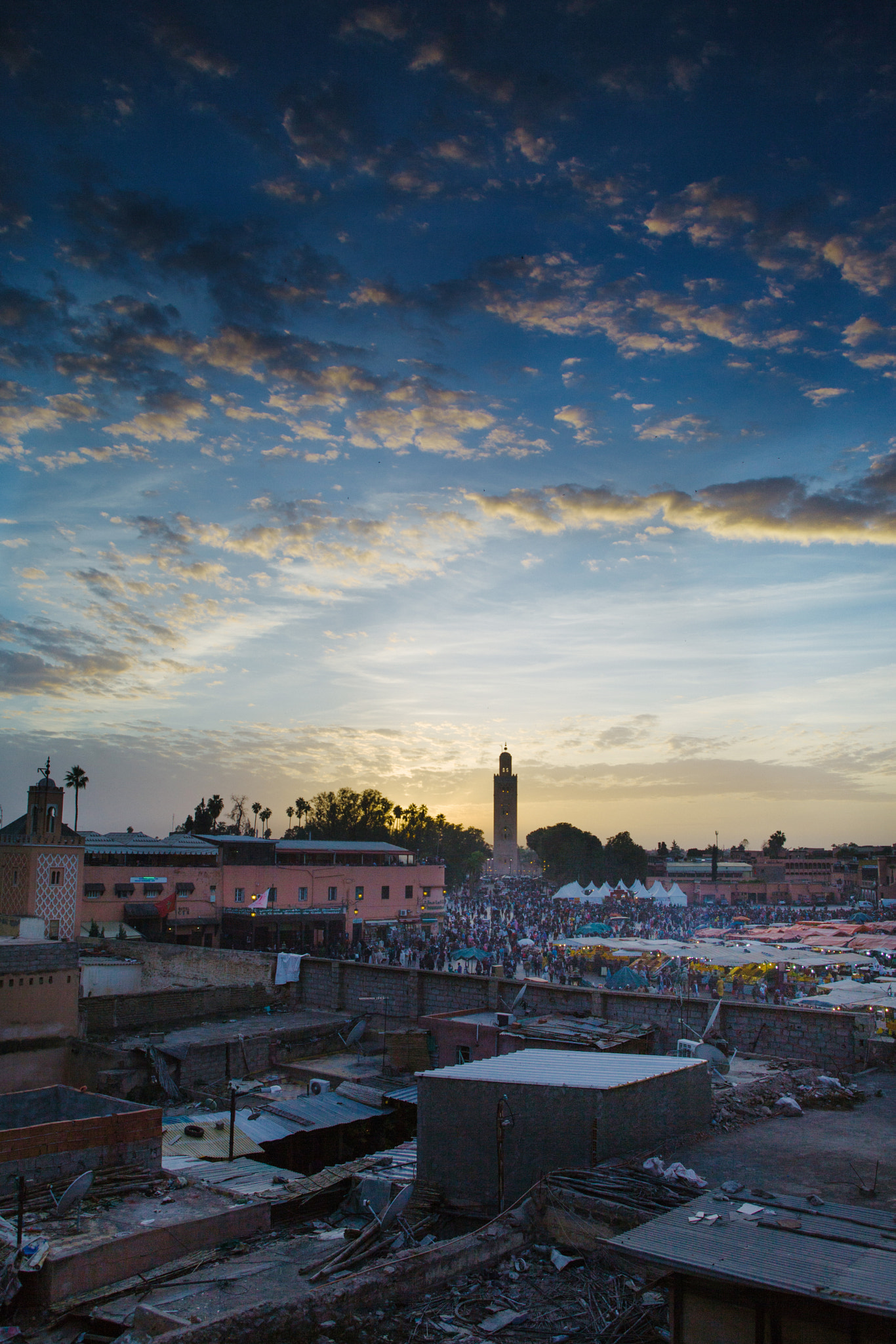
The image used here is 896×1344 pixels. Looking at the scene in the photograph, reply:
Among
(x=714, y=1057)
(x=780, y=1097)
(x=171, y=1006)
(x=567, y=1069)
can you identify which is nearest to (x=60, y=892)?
(x=171, y=1006)

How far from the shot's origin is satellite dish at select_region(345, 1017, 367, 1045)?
20.0 m

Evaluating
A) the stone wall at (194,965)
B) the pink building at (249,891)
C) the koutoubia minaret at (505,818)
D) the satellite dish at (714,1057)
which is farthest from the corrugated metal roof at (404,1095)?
the koutoubia minaret at (505,818)

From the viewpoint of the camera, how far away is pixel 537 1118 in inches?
388

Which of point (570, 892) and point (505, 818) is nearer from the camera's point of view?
point (570, 892)

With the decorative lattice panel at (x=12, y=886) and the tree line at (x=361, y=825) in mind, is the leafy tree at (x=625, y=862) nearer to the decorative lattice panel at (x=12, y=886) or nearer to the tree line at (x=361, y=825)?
the tree line at (x=361, y=825)

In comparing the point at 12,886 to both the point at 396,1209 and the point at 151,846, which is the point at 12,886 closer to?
the point at 151,846

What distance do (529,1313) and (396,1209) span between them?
2669mm

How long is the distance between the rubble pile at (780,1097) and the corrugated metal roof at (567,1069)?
99cm

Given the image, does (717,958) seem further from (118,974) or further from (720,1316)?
(720,1316)

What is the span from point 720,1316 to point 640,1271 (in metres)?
1.93

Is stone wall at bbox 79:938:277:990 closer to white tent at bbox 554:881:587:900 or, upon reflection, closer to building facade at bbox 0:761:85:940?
building facade at bbox 0:761:85:940

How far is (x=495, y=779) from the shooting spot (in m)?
152

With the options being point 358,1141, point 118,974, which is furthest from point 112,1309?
point 118,974

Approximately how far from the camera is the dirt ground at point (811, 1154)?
8633 millimetres
